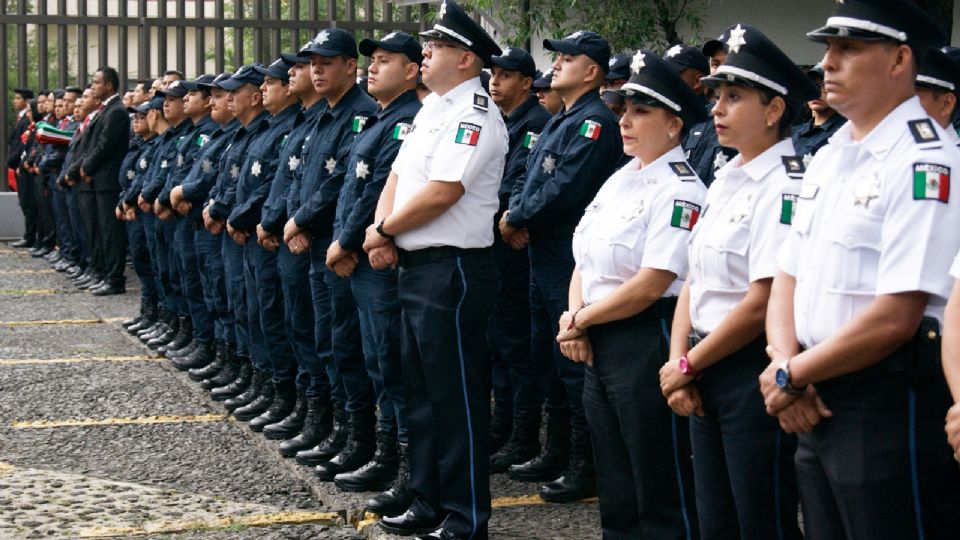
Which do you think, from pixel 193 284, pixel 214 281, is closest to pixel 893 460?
pixel 214 281

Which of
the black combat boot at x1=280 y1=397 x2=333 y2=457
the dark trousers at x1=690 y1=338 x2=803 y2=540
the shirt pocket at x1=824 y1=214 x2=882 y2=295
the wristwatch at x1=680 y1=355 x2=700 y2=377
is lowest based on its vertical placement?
the black combat boot at x1=280 y1=397 x2=333 y2=457

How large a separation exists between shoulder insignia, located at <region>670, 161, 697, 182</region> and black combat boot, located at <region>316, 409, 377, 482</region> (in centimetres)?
240

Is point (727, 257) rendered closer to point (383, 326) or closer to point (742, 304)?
point (742, 304)

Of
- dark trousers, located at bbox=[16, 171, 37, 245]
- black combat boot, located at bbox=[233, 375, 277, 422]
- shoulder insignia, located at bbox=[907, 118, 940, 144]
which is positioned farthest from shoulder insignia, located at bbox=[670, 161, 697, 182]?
dark trousers, located at bbox=[16, 171, 37, 245]

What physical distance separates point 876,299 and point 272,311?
4.43 m

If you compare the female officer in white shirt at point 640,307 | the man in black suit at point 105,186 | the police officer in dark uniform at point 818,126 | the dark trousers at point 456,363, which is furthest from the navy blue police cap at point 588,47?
the man in black suit at point 105,186

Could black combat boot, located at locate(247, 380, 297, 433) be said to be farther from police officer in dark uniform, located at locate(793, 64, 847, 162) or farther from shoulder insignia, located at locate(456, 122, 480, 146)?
police officer in dark uniform, located at locate(793, 64, 847, 162)

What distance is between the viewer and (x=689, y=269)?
375 cm

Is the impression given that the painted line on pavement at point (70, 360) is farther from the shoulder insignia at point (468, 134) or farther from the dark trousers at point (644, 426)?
the dark trousers at point (644, 426)

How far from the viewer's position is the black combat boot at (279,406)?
6.81 meters

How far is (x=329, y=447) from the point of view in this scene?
6.12m

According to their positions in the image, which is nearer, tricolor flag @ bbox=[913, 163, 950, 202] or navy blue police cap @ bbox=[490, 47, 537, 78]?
tricolor flag @ bbox=[913, 163, 950, 202]

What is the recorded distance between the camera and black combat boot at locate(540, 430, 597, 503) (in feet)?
17.8

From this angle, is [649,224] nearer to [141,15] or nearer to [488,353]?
[488,353]
